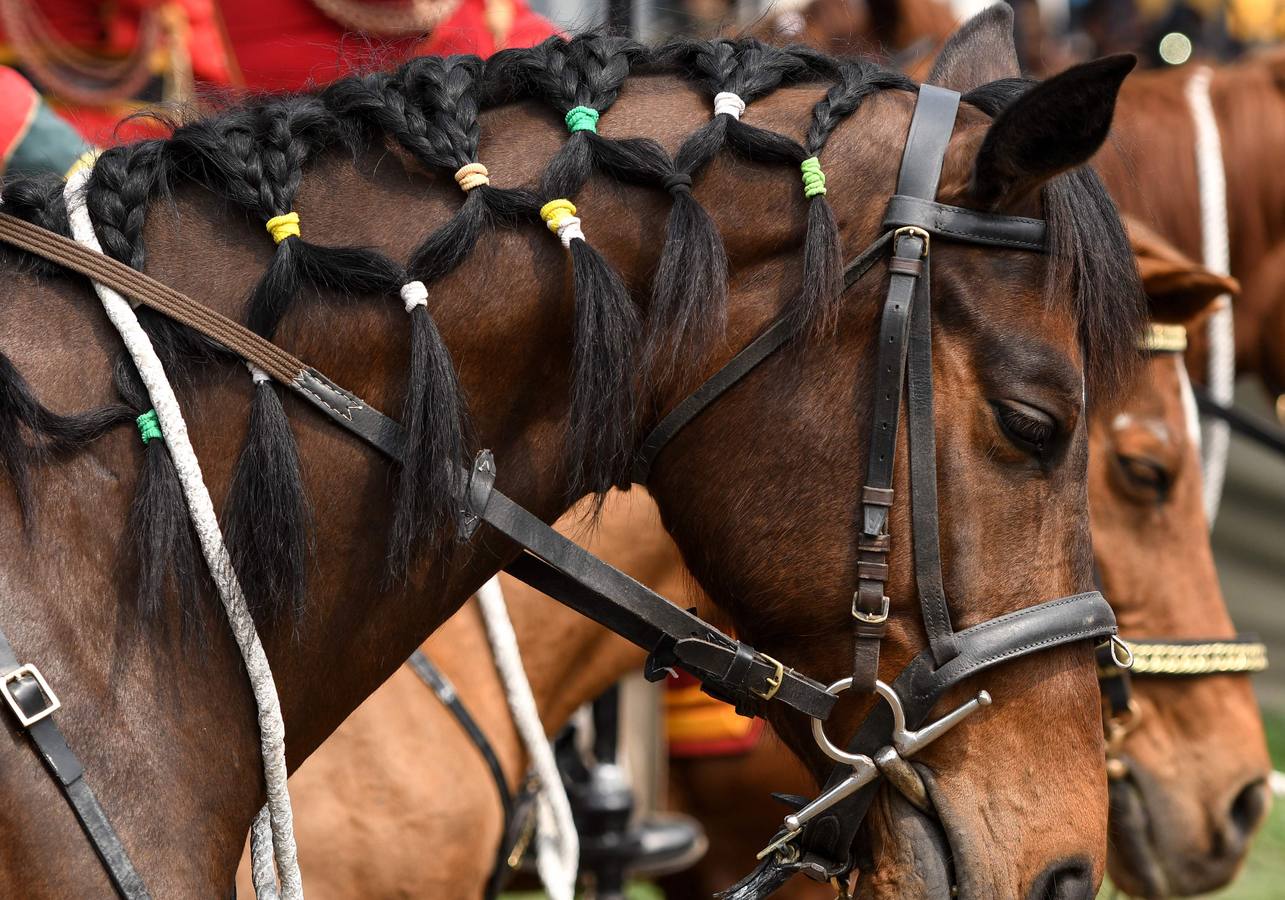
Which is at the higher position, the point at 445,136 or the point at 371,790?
the point at 445,136

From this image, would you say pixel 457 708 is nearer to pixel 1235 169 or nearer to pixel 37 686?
pixel 37 686

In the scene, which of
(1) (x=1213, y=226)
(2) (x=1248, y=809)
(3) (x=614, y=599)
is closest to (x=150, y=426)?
(3) (x=614, y=599)

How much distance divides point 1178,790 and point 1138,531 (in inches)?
23.0

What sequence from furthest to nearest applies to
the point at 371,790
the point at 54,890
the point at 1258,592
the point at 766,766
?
the point at 1258,592 < the point at 766,766 < the point at 371,790 < the point at 54,890

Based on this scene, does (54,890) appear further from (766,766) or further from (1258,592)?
(1258,592)

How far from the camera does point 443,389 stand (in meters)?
1.57

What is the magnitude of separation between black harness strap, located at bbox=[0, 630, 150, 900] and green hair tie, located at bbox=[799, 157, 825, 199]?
99 cm

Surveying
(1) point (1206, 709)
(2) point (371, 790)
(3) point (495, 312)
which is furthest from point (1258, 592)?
(3) point (495, 312)

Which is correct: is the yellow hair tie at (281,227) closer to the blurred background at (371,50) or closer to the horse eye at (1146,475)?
the blurred background at (371,50)

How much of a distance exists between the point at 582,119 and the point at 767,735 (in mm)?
1375

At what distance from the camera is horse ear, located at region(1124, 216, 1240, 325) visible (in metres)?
3.08

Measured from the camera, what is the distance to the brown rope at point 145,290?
59.8 inches

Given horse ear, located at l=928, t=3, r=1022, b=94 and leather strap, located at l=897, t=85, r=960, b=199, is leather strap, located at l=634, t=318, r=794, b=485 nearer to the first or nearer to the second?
leather strap, located at l=897, t=85, r=960, b=199

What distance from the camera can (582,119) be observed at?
1649 mm
